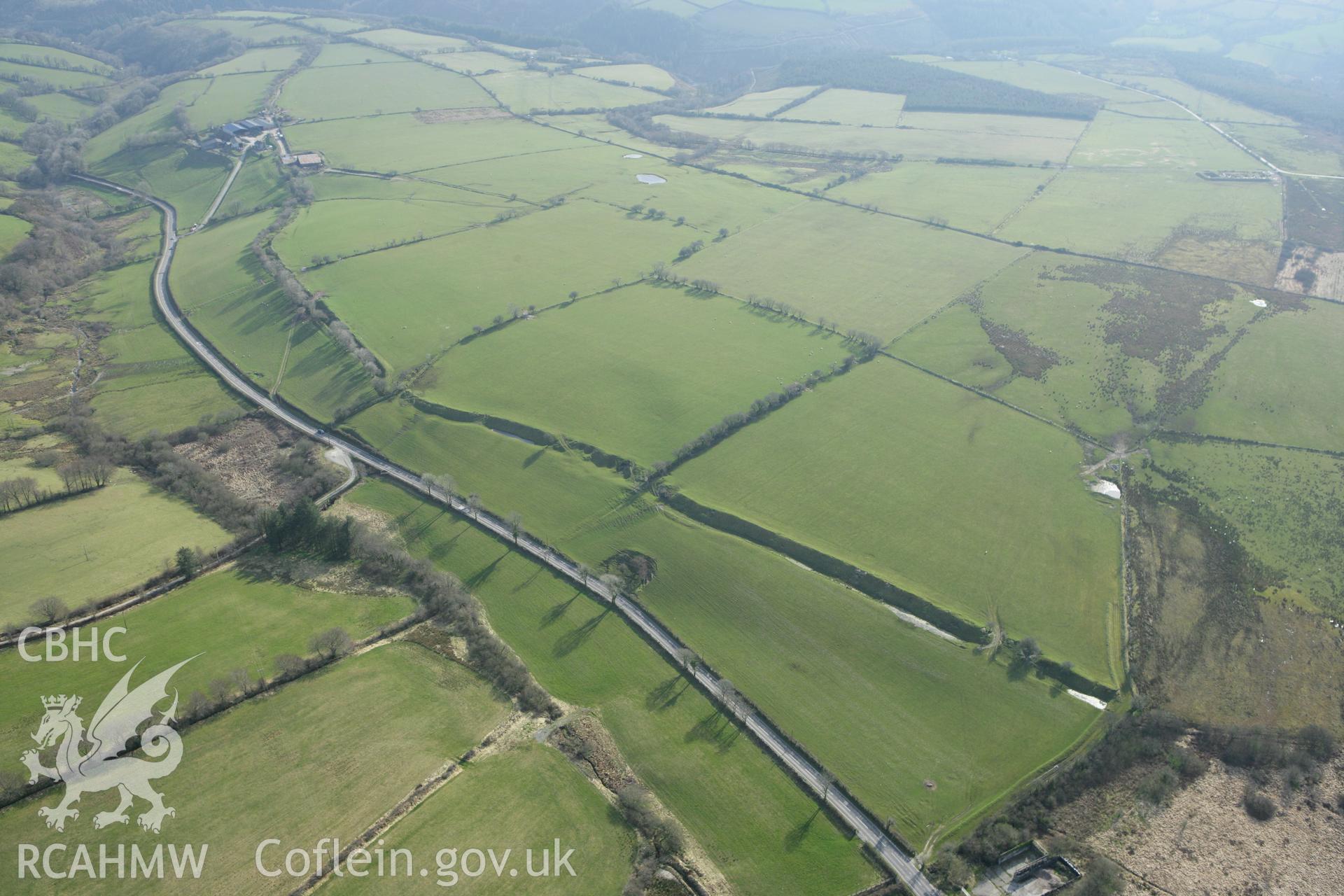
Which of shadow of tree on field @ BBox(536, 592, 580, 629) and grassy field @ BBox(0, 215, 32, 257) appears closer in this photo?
shadow of tree on field @ BBox(536, 592, 580, 629)

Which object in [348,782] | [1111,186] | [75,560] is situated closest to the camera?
[348,782]

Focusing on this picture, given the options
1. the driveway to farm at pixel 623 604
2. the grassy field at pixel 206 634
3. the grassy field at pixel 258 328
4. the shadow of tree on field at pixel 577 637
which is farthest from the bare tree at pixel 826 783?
the grassy field at pixel 258 328

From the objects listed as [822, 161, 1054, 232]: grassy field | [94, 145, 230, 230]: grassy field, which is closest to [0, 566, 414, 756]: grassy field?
[94, 145, 230, 230]: grassy field

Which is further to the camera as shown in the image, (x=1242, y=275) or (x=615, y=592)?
(x=1242, y=275)

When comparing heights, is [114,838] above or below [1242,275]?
below

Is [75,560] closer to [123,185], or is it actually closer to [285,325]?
[285,325]

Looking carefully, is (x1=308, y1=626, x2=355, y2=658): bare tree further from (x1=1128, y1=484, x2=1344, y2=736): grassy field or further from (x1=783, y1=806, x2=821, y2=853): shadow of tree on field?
(x1=1128, y1=484, x2=1344, y2=736): grassy field

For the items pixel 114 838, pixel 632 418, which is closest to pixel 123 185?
pixel 632 418
